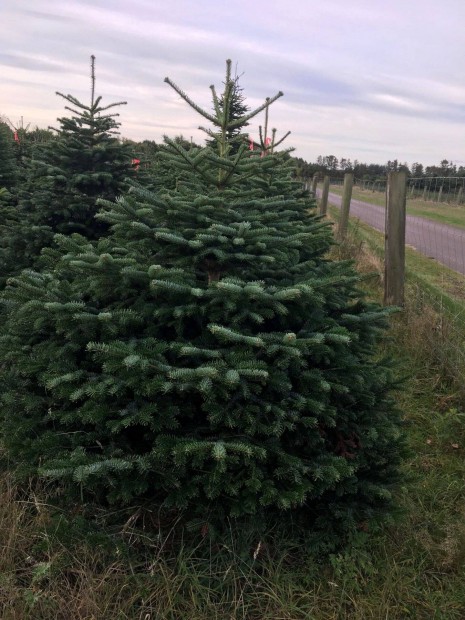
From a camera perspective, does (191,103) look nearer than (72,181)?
Yes

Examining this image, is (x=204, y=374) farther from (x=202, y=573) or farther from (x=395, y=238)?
(x=395, y=238)

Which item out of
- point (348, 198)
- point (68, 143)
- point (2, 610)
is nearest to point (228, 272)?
point (2, 610)

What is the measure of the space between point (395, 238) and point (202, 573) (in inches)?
177

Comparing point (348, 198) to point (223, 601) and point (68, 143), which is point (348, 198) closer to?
point (68, 143)

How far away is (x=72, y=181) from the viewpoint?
4.46 meters

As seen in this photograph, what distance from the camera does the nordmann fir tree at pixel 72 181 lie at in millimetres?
4379

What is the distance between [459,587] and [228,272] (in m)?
1.84

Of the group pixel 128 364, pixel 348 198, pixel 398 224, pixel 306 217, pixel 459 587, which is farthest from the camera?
pixel 348 198

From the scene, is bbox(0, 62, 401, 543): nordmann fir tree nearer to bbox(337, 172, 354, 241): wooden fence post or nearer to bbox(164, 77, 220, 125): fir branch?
bbox(164, 77, 220, 125): fir branch

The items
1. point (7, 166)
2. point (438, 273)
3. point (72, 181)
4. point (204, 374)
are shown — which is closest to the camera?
point (204, 374)

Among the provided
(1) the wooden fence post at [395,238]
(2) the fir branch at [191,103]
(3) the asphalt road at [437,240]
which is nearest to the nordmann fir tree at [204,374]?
(2) the fir branch at [191,103]

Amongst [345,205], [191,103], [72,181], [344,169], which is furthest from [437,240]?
[344,169]

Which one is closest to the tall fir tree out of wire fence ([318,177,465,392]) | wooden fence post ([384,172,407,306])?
wooden fence post ([384,172,407,306])

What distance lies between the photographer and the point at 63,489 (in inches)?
98.0
